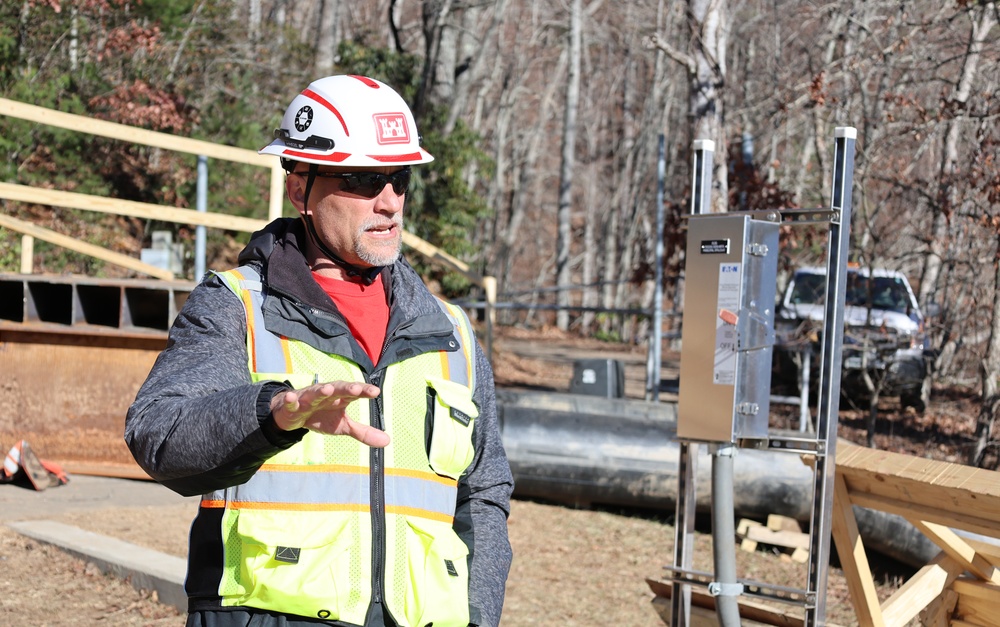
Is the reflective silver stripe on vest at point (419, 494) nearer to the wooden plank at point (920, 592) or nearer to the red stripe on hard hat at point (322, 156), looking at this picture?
the red stripe on hard hat at point (322, 156)

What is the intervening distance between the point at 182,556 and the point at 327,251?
4441 mm

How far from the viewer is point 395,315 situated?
242 cm

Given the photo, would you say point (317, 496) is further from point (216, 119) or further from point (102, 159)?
point (216, 119)

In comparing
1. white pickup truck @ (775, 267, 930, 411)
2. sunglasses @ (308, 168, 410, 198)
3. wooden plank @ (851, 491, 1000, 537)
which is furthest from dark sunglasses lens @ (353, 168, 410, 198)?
white pickup truck @ (775, 267, 930, 411)

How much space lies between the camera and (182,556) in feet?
21.1

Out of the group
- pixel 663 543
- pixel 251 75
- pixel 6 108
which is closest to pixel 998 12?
pixel 663 543

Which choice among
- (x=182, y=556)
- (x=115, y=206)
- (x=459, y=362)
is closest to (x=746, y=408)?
(x=459, y=362)

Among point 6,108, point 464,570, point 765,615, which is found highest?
point 6,108

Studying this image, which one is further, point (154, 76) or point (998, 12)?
point (154, 76)

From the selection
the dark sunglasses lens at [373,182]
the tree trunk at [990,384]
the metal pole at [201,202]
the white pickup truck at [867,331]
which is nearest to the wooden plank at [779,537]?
the tree trunk at [990,384]

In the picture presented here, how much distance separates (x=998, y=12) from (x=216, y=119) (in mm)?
11219

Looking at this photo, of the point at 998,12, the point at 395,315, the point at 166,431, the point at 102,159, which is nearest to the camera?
the point at 166,431

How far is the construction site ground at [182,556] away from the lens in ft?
18.2

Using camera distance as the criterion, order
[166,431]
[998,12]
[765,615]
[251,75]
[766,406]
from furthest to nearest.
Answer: [251,75] → [998,12] → [765,615] → [766,406] → [166,431]
